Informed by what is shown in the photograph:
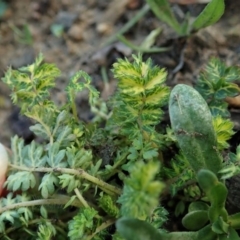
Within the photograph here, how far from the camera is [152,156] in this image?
4.21 ft

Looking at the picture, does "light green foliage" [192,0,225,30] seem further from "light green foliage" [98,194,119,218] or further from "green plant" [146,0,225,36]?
"light green foliage" [98,194,119,218]

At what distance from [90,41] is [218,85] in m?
0.76

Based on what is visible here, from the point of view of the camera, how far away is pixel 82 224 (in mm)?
1251

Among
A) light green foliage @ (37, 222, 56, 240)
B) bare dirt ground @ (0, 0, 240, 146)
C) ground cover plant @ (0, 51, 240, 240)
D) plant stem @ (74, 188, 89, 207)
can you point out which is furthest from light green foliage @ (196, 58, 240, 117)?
light green foliage @ (37, 222, 56, 240)

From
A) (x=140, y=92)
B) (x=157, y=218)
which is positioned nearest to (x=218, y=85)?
(x=140, y=92)

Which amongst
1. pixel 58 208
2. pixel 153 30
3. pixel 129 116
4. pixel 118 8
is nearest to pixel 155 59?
pixel 153 30

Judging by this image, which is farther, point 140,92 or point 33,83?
point 33,83

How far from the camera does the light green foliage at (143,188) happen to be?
0.96m

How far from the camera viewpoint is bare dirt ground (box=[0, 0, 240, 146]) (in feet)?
5.76

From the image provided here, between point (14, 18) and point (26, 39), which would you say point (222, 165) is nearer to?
point (26, 39)

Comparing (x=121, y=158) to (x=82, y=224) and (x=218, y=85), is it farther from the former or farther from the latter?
(x=218, y=85)

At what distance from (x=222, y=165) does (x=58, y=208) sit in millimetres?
478

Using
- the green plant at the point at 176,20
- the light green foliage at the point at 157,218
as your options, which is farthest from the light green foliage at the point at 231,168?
the green plant at the point at 176,20

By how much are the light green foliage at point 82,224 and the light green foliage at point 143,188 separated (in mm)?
260
